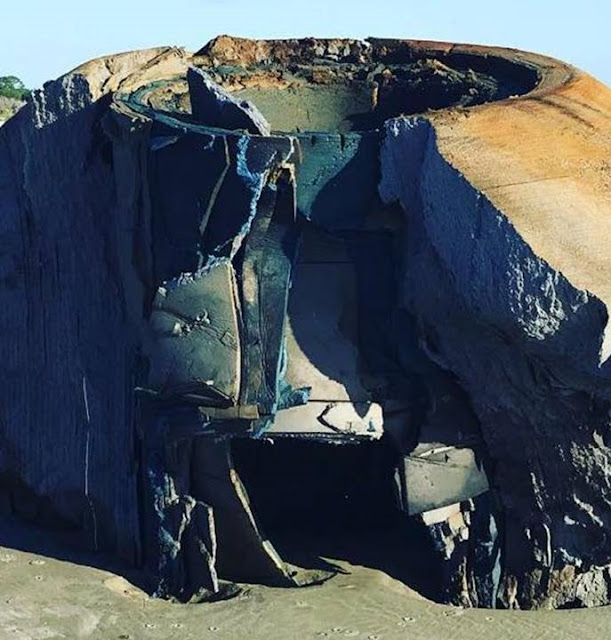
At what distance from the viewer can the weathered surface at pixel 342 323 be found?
7633 millimetres

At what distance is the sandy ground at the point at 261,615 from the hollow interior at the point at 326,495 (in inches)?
22.7

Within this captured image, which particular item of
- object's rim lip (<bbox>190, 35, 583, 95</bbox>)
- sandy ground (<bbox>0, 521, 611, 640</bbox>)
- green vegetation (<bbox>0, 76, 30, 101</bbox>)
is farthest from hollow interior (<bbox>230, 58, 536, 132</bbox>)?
green vegetation (<bbox>0, 76, 30, 101</bbox>)

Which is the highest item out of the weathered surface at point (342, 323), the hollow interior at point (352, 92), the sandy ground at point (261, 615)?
the hollow interior at point (352, 92)

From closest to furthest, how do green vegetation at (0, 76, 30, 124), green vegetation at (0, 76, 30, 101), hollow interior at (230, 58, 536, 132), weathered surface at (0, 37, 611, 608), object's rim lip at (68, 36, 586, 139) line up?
1. weathered surface at (0, 37, 611, 608)
2. object's rim lip at (68, 36, 586, 139)
3. hollow interior at (230, 58, 536, 132)
4. green vegetation at (0, 76, 30, 124)
5. green vegetation at (0, 76, 30, 101)

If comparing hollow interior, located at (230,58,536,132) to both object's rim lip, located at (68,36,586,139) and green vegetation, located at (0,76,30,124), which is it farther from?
green vegetation, located at (0,76,30,124)

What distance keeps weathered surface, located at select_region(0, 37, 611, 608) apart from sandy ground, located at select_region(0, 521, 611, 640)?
0.20m

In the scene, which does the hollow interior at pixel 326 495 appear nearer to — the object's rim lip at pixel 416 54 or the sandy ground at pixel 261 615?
the sandy ground at pixel 261 615

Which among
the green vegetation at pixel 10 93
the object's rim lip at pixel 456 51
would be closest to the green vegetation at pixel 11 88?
the green vegetation at pixel 10 93

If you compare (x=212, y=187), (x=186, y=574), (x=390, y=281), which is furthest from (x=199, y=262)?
(x=186, y=574)

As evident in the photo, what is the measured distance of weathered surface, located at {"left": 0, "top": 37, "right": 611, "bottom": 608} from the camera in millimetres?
7633

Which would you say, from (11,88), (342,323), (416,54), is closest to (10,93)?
(11,88)

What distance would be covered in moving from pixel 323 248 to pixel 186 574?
1.69 metres

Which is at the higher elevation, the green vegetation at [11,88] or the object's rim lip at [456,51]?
the object's rim lip at [456,51]

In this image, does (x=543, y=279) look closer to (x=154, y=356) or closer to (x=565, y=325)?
(x=565, y=325)
